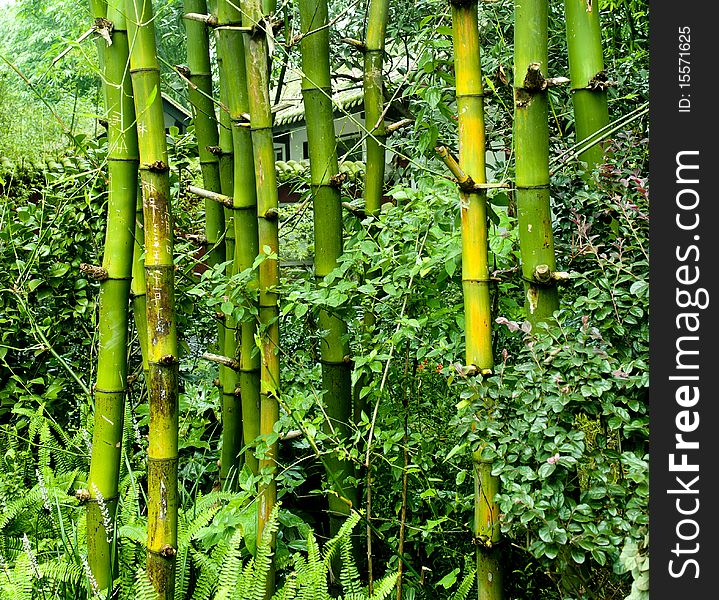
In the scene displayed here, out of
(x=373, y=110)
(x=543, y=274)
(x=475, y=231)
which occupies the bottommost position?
(x=543, y=274)

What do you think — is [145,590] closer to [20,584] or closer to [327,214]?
[20,584]

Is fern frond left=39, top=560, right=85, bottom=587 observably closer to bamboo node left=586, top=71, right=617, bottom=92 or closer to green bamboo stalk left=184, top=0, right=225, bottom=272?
green bamboo stalk left=184, top=0, right=225, bottom=272

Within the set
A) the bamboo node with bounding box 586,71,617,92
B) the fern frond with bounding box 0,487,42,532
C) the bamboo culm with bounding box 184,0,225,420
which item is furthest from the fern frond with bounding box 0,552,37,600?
the bamboo node with bounding box 586,71,617,92

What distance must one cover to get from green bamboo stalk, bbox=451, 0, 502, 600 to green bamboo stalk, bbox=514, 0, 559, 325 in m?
0.09

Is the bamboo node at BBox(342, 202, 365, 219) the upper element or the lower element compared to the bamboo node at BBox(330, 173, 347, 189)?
lower

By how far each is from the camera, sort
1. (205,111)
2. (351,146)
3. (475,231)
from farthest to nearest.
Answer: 1. (351,146)
2. (205,111)
3. (475,231)

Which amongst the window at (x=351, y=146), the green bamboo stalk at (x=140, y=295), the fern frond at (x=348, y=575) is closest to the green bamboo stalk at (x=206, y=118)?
the green bamboo stalk at (x=140, y=295)

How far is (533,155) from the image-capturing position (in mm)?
1673

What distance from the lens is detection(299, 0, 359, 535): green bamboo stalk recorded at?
6.93 ft

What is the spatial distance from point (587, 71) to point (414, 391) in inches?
40.5

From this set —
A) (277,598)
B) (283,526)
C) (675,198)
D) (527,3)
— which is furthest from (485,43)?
(277,598)

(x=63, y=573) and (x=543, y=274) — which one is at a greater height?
(x=543, y=274)

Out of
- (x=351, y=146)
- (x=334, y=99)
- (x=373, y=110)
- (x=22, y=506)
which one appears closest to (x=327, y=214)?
(x=373, y=110)

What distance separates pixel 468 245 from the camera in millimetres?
1747
